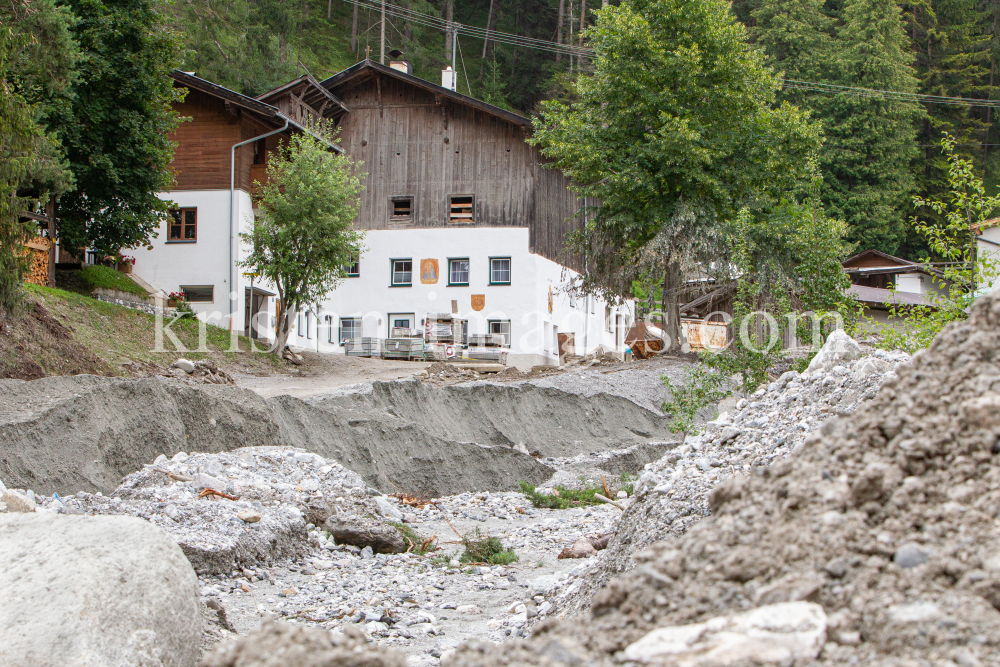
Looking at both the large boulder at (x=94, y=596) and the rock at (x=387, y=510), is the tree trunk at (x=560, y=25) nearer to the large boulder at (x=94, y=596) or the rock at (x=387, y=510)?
the rock at (x=387, y=510)

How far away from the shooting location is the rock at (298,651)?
2.69m

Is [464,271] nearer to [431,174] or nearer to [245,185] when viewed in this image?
[431,174]

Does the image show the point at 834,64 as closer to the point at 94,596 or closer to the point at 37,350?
the point at 37,350

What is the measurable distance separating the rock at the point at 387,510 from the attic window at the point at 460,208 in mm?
27654

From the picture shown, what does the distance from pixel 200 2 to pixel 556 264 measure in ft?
73.0

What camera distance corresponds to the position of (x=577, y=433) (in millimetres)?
21297

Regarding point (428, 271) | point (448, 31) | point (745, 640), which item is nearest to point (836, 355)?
point (745, 640)

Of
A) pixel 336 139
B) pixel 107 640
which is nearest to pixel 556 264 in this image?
pixel 336 139

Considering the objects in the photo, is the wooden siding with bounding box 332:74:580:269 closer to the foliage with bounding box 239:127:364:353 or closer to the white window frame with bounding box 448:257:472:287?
the white window frame with bounding box 448:257:472:287

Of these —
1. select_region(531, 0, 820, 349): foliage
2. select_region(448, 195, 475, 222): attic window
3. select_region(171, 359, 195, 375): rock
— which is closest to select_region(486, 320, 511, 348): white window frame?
select_region(448, 195, 475, 222): attic window

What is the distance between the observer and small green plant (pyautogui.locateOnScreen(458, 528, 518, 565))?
867 centimetres

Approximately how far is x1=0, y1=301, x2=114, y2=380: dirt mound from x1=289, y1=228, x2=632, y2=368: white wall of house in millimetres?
18829

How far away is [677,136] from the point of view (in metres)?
24.3

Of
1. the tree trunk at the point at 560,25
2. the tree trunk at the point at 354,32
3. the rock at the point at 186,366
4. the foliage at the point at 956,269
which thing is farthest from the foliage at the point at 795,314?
the tree trunk at the point at 354,32
